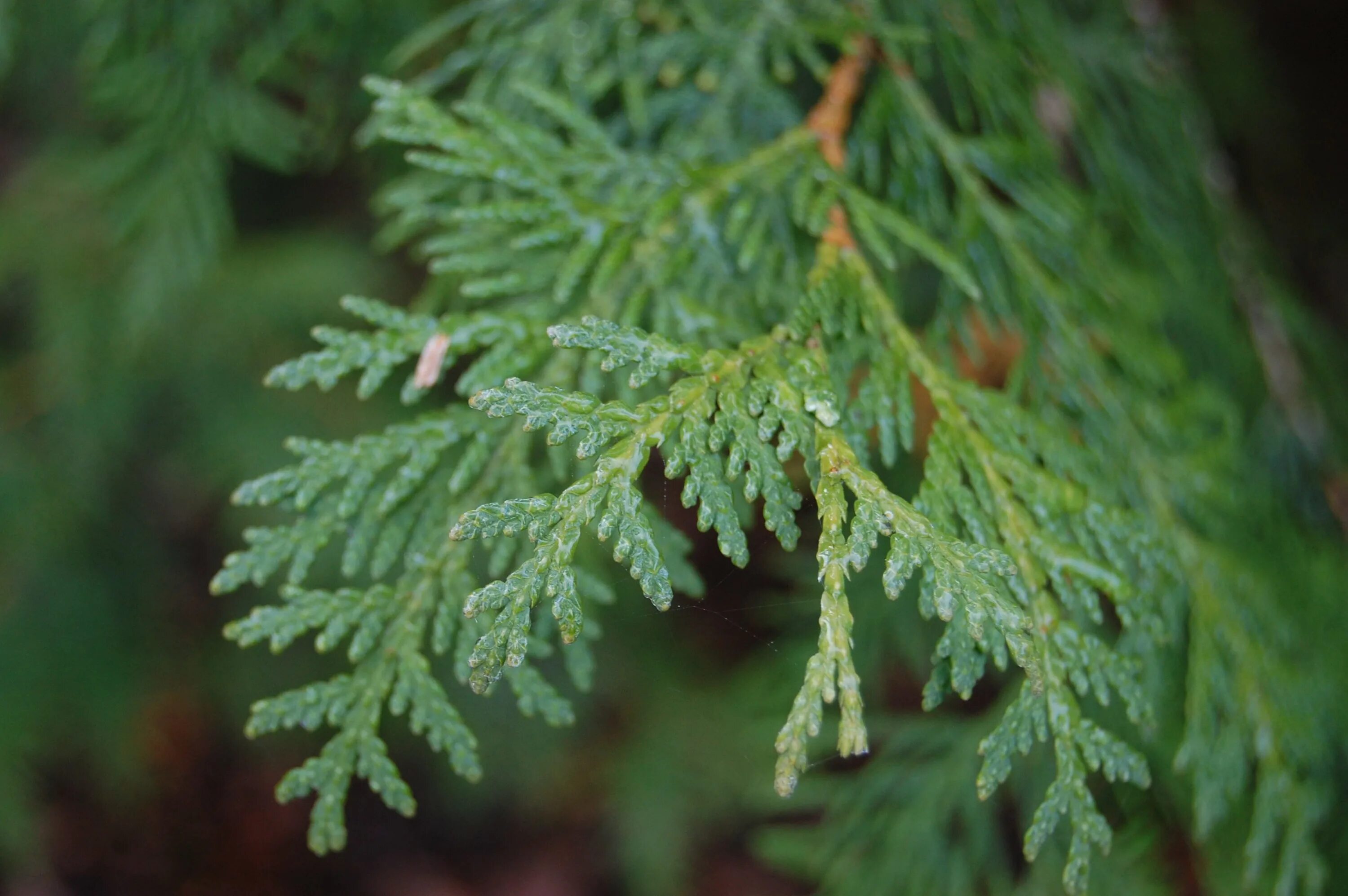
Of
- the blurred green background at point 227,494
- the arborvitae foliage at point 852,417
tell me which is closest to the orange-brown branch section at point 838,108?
the arborvitae foliage at point 852,417

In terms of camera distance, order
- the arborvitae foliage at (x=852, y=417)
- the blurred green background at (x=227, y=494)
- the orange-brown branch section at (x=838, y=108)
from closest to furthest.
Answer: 1. the arborvitae foliage at (x=852, y=417)
2. the orange-brown branch section at (x=838, y=108)
3. the blurred green background at (x=227, y=494)

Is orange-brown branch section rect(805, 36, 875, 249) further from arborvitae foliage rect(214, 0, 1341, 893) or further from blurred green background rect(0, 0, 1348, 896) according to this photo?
blurred green background rect(0, 0, 1348, 896)

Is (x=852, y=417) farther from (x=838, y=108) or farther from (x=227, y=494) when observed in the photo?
(x=227, y=494)

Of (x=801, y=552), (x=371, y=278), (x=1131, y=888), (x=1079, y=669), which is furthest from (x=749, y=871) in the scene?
(x=1079, y=669)

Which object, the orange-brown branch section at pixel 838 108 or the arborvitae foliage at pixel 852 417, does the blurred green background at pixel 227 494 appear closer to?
the arborvitae foliage at pixel 852 417

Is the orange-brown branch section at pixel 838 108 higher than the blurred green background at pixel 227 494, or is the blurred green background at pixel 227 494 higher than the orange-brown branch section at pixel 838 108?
the orange-brown branch section at pixel 838 108

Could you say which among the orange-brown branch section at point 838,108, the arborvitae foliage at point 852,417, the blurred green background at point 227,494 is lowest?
the blurred green background at point 227,494

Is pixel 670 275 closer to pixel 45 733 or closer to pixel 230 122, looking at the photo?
pixel 230 122
